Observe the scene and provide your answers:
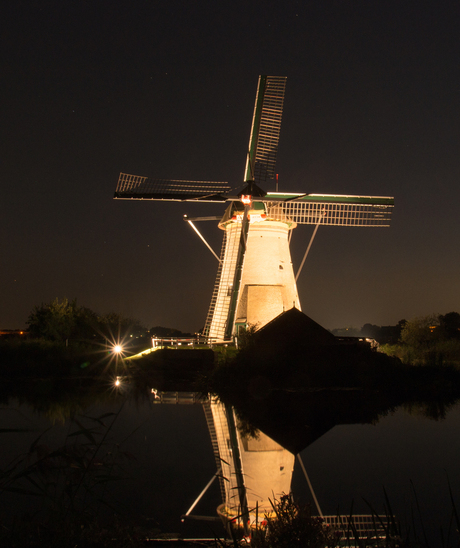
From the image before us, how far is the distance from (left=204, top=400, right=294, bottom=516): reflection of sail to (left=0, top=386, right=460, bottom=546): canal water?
24 centimetres

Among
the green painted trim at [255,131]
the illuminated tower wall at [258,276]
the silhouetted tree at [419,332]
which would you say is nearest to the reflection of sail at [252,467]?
the illuminated tower wall at [258,276]

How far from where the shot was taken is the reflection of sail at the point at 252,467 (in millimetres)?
7604

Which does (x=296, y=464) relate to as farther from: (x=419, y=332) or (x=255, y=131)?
(x=419, y=332)

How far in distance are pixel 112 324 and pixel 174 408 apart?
116 ft

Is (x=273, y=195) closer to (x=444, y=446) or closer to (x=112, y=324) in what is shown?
(x=444, y=446)

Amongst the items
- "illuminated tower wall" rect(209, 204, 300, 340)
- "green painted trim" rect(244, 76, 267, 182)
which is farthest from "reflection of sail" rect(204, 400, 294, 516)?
"green painted trim" rect(244, 76, 267, 182)

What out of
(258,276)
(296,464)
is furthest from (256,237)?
(296,464)

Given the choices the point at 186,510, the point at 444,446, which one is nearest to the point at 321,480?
the point at 186,510

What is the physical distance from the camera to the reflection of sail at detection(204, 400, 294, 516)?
7604 mm

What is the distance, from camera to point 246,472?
30.2 ft

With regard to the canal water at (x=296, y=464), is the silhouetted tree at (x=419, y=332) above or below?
above

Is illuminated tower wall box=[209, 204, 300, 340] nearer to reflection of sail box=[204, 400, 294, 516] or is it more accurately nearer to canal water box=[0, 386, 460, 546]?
canal water box=[0, 386, 460, 546]

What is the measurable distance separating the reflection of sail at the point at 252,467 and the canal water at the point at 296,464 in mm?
244

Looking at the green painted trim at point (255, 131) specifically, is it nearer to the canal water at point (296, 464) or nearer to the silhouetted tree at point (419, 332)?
the canal water at point (296, 464)
